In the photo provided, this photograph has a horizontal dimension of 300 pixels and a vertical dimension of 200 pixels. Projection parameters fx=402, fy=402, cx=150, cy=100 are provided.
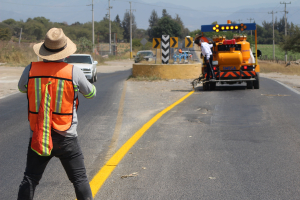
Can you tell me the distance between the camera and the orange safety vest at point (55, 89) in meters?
3.40

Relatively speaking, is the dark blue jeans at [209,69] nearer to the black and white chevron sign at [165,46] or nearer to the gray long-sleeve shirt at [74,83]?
the black and white chevron sign at [165,46]

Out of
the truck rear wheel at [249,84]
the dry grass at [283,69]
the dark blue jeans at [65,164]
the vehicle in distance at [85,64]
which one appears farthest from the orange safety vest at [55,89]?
the dry grass at [283,69]

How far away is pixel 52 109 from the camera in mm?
3416

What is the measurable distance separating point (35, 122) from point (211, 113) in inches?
280

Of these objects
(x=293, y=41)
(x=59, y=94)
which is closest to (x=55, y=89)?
(x=59, y=94)

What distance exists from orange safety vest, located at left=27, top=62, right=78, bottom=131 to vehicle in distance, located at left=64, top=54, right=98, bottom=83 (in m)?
17.5

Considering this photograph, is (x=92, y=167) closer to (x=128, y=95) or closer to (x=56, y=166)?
(x=56, y=166)

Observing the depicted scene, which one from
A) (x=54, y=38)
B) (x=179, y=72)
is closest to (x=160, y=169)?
(x=54, y=38)

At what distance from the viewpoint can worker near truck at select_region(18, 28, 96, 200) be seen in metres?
3.38

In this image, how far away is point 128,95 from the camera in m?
14.7

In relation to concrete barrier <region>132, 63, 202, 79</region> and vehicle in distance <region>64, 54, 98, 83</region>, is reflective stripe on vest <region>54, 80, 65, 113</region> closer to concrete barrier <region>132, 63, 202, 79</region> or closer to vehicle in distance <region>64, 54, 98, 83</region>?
vehicle in distance <region>64, 54, 98, 83</region>

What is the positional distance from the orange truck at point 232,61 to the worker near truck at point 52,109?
12.9 metres

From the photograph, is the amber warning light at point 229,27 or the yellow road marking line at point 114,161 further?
the amber warning light at point 229,27

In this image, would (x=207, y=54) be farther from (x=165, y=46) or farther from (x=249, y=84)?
(x=165, y=46)
